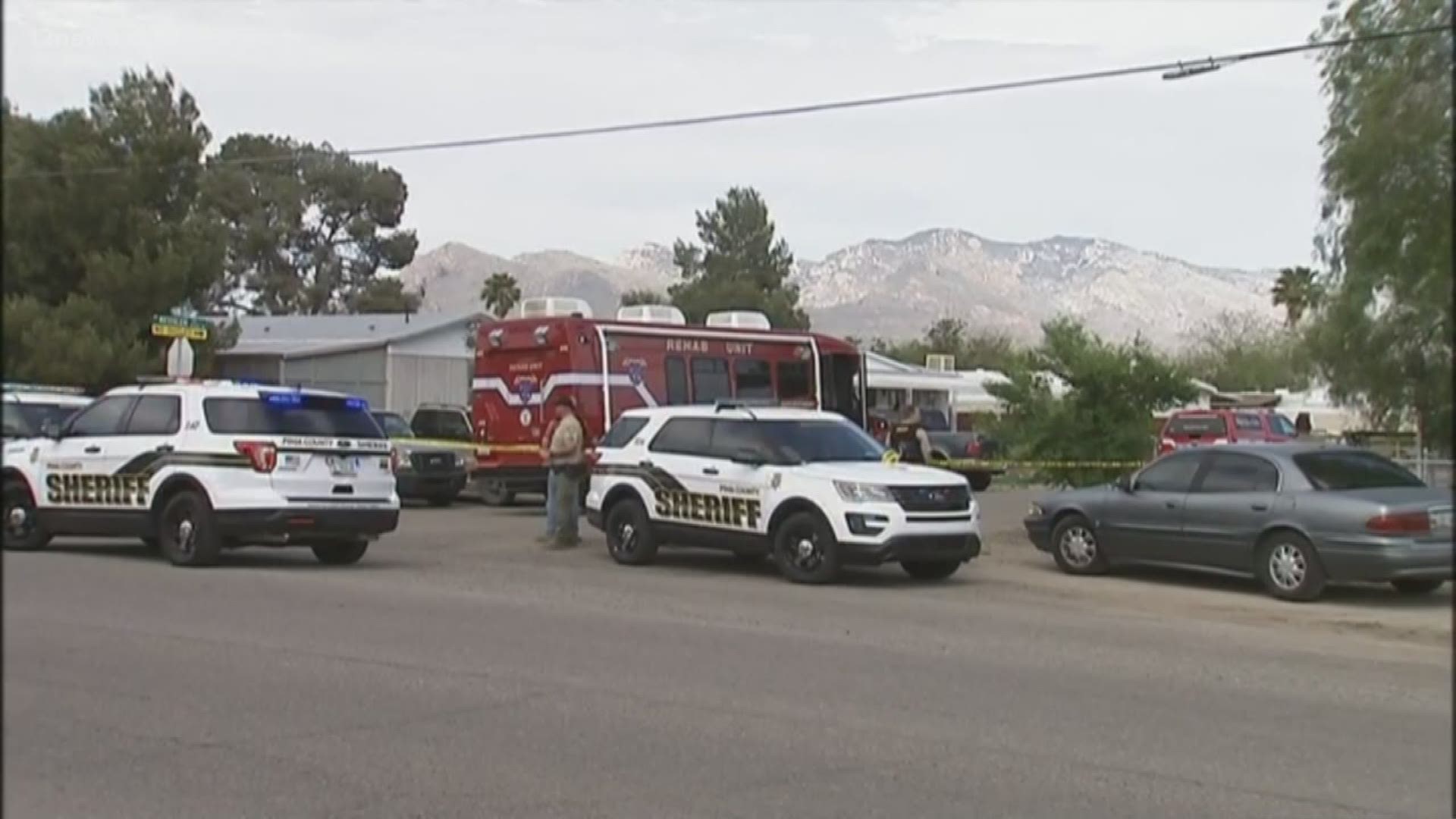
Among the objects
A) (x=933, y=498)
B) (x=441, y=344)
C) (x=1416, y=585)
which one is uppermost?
(x=441, y=344)

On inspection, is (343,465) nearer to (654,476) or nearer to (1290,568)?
(654,476)

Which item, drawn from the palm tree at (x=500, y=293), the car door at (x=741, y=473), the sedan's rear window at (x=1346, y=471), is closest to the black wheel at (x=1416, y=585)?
the sedan's rear window at (x=1346, y=471)

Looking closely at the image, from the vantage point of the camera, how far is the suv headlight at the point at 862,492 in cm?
1592

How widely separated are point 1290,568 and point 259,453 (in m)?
9.22

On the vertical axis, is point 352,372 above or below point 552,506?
above

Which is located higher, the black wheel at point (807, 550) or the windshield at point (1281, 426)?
the windshield at point (1281, 426)

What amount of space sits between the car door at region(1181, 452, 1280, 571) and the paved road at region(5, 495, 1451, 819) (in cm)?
107

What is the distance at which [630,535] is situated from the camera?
17.8m

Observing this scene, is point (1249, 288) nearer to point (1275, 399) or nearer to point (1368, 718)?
point (1368, 718)

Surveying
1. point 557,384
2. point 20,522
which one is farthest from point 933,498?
point 20,522

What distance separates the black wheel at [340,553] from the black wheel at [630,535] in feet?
8.98

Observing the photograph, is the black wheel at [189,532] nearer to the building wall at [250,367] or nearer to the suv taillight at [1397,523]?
the suv taillight at [1397,523]

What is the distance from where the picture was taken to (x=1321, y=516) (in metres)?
14.9

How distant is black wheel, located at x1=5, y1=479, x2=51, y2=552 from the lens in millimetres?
2514
